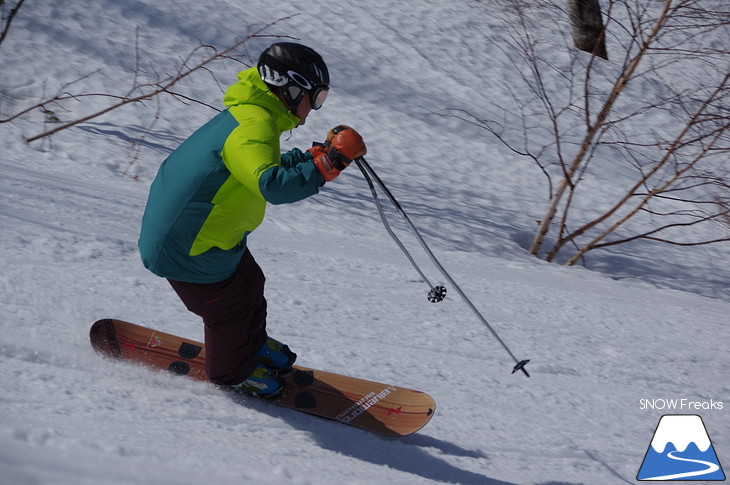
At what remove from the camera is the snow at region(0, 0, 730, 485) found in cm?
266

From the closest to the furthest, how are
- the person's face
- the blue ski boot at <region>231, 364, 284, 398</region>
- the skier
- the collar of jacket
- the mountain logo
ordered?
the skier < the collar of jacket < the person's face < the blue ski boot at <region>231, 364, 284, 398</region> < the mountain logo

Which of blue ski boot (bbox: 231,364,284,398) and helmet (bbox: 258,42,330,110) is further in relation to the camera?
blue ski boot (bbox: 231,364,284,398)

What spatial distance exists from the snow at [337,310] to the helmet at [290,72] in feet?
0.78

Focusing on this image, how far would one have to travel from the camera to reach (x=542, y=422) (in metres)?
3.52

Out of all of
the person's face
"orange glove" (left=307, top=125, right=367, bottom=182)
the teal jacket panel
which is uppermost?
the person's face

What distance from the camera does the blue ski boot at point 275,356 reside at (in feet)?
10.7

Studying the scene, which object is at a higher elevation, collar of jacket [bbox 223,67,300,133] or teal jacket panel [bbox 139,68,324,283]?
collar of jacket [bbox 223,67,300,133]

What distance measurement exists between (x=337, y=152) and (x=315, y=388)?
1.30m

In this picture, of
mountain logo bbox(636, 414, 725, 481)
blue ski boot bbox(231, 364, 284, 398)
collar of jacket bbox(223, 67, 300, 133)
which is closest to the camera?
collar of jacket bbox(223, 67, 300, 133)

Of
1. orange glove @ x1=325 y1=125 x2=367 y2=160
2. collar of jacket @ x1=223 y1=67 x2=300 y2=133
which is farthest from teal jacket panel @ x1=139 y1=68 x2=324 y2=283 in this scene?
→ orange glove @ x1=325 y1=125 x2=367 y2=160

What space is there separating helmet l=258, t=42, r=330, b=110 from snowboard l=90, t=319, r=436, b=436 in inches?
53.7

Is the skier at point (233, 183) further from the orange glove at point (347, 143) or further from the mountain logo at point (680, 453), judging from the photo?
the mountain logo at point (680, 453)

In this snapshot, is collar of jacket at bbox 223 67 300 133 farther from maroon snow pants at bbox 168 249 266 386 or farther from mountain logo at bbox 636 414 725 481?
mountain logo at bbox 636 414 725 481

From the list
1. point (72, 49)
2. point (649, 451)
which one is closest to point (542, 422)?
point (649, 451)
